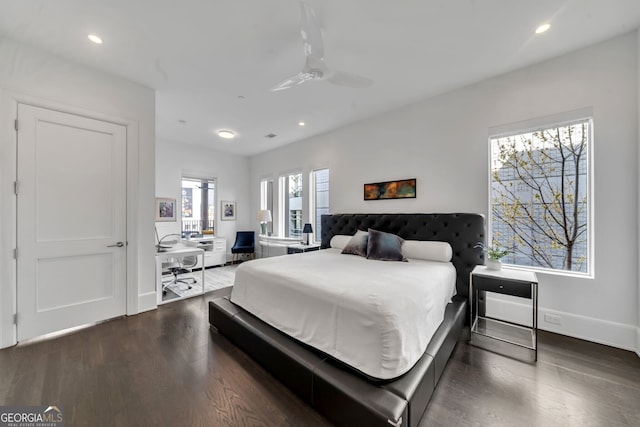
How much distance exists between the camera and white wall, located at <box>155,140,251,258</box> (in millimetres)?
5270

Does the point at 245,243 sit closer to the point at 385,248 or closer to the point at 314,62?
the point at 385,248

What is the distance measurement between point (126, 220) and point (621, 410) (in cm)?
473

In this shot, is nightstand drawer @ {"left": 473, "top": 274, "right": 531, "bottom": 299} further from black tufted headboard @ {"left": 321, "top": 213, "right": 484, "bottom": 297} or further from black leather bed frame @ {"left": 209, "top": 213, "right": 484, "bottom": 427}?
black tufted headboard @ {"left": 321, "top": 213, "right": 484, "bottom": 297}

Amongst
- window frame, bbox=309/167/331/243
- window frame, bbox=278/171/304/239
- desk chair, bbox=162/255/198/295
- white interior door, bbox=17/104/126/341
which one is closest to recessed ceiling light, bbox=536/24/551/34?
window frame, bbox=309/167/331/243

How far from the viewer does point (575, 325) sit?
2455 mm

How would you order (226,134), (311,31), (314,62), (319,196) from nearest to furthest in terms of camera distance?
1. (311,31)
2. (314,62)
3. (226,134)
4. (319,196)

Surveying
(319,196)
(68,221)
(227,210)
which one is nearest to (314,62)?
(68,221)

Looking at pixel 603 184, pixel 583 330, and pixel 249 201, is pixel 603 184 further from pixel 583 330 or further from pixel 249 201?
pixel 249 201

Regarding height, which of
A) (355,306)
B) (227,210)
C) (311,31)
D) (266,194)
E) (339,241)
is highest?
(311,31)

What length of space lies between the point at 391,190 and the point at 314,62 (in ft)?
7.49

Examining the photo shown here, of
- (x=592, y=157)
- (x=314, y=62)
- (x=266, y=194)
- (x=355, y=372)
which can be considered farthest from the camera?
(x=266, y=194)

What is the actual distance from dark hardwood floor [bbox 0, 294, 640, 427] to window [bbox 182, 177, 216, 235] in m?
3.62

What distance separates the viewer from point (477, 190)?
10.1ft

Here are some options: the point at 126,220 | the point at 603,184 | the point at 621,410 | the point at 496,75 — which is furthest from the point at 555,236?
the point at 126,220
